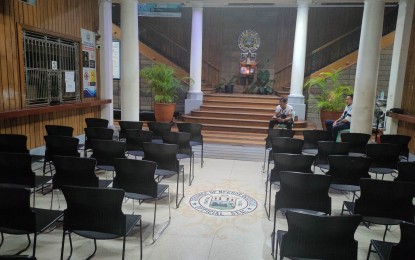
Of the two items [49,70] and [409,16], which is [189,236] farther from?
Answer: [409,16]

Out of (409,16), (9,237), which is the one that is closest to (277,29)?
(409,16)

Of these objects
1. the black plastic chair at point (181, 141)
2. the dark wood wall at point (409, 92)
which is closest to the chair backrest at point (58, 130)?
the black plastic chair at point (181, 141)

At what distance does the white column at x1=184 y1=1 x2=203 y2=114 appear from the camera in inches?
424

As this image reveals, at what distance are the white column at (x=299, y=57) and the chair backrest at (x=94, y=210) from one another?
8.87 m

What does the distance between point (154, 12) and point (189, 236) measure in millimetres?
9028

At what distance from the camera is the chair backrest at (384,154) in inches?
197

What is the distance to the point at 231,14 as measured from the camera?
47.1 feet

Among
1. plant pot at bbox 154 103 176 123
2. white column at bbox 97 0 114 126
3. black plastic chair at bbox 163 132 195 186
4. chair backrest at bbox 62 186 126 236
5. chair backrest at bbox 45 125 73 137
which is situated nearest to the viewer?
chair backrest at bbox 62 186 126 236

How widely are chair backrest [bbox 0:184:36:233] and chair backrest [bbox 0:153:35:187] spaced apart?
40.2 inches

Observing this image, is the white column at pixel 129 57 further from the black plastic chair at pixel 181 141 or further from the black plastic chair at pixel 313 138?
the black plastic chair at pixel 313 138

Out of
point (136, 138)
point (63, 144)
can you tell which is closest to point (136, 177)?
point (63, 144)

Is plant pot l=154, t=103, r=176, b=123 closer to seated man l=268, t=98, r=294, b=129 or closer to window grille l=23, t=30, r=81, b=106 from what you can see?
window grille l=23, t=30, r=81, b=106

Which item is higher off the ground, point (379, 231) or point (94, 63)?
point (94, 63)

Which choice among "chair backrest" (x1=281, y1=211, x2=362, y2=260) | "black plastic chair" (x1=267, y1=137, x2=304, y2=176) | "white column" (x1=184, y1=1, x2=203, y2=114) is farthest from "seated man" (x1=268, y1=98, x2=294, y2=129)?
"chair backrest" (x1=281, y1=211, x2=362, y2=260)
